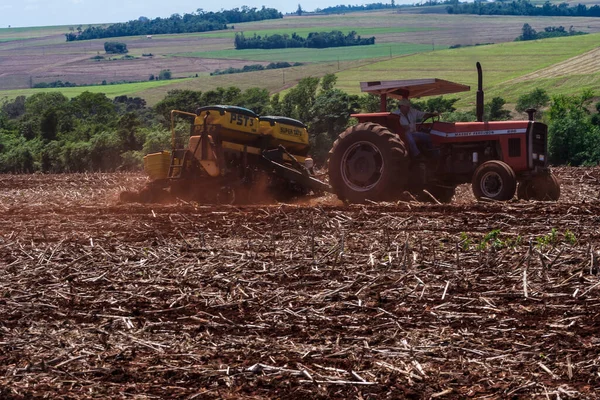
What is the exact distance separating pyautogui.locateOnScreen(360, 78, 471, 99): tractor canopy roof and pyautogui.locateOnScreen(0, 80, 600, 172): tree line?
11.1 m

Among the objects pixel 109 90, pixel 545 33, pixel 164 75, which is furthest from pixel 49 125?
pixel 545 33

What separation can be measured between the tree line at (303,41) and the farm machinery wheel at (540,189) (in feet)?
285

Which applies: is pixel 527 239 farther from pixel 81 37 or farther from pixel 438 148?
pixel 81 37

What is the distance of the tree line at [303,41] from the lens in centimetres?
10212

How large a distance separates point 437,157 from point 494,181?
1.09m

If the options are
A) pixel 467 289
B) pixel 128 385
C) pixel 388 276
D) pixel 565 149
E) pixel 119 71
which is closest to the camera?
pixel 128 385

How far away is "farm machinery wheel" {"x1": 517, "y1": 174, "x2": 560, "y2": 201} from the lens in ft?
46.9

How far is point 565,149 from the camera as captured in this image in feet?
85.4

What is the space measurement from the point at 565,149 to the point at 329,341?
21005mm

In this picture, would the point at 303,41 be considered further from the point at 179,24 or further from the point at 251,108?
the point at 251,108

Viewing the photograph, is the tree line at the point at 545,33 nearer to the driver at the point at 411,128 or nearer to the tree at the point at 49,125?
the tree at the point at 49,125

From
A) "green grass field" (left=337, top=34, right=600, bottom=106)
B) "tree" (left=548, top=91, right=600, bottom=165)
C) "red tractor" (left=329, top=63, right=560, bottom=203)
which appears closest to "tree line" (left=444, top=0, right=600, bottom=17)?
"green grass field" (left=337, top=34, right=600, bottom=106)

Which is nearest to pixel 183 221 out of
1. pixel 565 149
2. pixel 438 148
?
pixel 438 148

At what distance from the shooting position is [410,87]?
14.4 m
